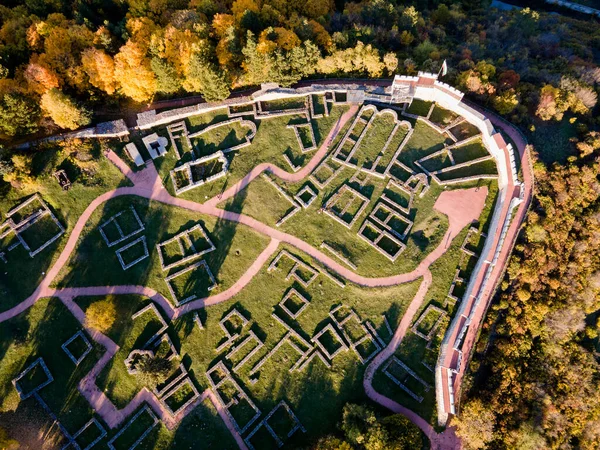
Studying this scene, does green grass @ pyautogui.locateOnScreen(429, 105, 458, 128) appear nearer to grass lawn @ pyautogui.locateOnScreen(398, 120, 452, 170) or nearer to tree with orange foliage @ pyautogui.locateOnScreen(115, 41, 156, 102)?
grass lawn @ pyautogui.locateOnScreen(398, 120, 452, 170)

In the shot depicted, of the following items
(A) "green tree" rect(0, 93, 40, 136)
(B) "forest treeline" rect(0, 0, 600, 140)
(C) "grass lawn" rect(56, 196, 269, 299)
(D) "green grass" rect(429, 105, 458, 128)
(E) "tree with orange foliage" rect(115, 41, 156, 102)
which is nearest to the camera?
(A) "green tree" rect(0, 93, 40, 136)

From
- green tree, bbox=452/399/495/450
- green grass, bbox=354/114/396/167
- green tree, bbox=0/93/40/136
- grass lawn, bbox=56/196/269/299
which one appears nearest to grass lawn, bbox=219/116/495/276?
green grass, bbox=354/114/396/167

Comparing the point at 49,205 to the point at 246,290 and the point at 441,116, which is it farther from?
the point at 441,116

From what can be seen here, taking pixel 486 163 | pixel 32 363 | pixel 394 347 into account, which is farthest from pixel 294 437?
pixel 486 163

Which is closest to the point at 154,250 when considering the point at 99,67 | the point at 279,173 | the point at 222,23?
the point at 279,173

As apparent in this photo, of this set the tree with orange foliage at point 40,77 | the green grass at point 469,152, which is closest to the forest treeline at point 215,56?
the tree with orange foliage at point 40,77

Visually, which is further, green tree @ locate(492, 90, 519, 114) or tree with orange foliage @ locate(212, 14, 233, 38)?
tree with orange foliage @ locate(212, 14, 233, 38)
